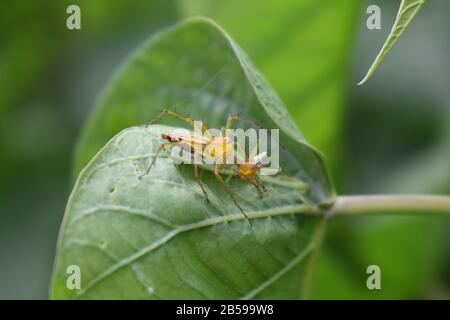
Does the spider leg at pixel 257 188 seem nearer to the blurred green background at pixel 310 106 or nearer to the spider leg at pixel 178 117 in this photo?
the spider leg at pixel 178 117

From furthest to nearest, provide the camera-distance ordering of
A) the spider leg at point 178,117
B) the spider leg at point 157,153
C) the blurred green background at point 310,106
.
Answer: the blurred green background at point 310,106, the spider leg at point 178,117, the spider leg at point 157,153

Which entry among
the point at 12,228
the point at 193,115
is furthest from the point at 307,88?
the point at 12,228

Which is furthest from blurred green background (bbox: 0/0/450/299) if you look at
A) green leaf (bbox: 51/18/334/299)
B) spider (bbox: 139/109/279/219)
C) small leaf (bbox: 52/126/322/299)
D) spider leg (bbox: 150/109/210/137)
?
small leaf (bbox: 52/126/322/299)

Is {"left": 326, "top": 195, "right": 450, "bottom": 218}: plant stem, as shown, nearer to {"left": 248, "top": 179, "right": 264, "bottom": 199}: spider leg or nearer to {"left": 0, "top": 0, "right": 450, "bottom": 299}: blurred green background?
{"left": 248, "top": 179, "right": 264, "bottom": 199}: spider leg

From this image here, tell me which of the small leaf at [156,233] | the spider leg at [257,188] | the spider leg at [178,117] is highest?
the spider leg at [178,117]

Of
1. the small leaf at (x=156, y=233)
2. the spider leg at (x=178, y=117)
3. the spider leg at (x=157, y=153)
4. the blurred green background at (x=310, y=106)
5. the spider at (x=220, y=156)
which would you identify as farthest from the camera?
the blurred green background at (x=310, y=106)

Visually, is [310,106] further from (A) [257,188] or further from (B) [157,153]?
(B) [157,153]

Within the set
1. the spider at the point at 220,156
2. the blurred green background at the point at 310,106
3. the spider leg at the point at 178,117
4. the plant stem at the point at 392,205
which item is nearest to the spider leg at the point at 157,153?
the spider at the point at 220,156

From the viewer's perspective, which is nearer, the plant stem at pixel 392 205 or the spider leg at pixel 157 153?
the spider leg at pixel 157 153
